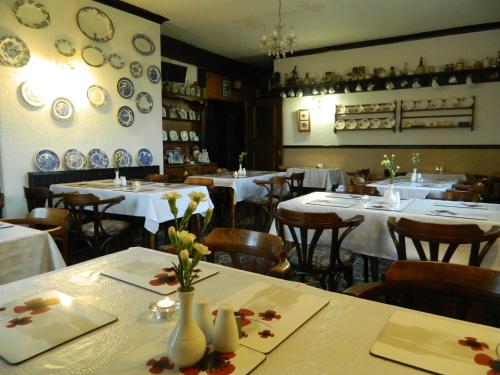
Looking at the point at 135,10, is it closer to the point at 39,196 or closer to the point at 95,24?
the point at 95,24

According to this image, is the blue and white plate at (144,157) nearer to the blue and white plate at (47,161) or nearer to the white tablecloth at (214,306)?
the blue and white plate at (47,161)

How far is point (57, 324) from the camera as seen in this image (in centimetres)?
96

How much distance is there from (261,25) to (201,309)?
6.31 metres

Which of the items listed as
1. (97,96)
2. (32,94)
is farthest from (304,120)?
(32,94)

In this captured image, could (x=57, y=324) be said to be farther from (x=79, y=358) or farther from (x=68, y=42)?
(x=68, y=42)

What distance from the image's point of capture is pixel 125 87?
18.6 ft

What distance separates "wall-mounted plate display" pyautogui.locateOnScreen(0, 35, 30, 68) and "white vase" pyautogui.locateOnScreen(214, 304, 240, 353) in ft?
15.5

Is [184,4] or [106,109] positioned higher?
[184,4]

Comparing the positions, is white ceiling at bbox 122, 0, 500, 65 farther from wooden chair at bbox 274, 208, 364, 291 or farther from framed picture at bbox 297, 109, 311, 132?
wooden chair at bbox 274, 208, 364, 291

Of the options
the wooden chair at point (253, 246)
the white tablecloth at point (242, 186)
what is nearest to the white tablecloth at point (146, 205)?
the white tablecloth at point (242, 186)

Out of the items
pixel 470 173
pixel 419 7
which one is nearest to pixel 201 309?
pixel 419 7

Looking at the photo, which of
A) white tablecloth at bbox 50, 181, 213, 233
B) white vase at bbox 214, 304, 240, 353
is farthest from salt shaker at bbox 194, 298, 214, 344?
white tablecloth at bbox 50, 181, 213, 233

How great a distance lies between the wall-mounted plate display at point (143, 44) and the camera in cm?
575

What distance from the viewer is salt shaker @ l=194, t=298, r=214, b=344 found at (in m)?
0.85
